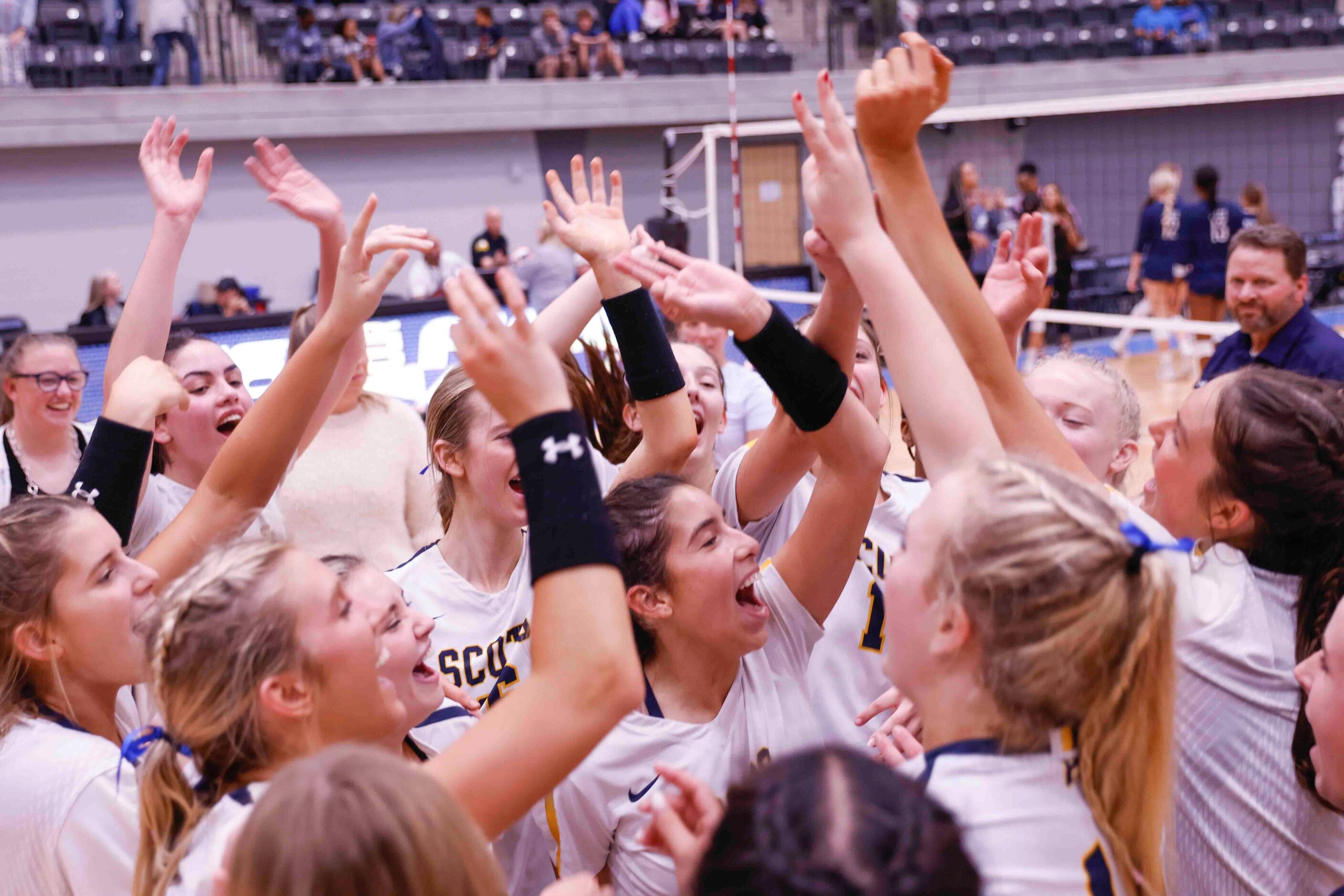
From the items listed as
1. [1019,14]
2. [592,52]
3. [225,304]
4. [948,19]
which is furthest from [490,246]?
[1019,14]

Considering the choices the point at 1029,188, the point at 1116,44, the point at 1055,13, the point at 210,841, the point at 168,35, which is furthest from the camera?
the point at 1055,13

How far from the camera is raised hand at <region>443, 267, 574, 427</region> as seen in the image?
1.44 m

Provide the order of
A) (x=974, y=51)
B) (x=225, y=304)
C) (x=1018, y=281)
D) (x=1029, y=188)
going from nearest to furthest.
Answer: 1. (x=1018, y=281)
2. (x=225, y=304)
3. (x=1029, y=188)
4. (x=974, y=51)

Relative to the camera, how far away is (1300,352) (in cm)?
472

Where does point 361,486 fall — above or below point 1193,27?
below

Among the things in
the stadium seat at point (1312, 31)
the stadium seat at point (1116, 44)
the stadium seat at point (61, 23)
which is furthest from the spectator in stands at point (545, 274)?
the stadium seat at point (1312, 31)

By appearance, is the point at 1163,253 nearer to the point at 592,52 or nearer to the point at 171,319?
the point at 592,52

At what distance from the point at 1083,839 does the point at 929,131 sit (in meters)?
16.3

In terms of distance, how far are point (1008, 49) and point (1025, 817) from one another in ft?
56.9

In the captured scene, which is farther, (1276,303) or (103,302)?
(103,302)

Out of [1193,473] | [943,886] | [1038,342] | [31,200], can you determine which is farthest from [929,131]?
[943,886]

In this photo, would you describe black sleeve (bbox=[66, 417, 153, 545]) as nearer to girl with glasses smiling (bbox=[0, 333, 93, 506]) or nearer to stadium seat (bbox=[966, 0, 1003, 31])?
girl with glasses smiling (bbox=[0, 333, 93, 506])

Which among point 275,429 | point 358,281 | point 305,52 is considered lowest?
point 275,429

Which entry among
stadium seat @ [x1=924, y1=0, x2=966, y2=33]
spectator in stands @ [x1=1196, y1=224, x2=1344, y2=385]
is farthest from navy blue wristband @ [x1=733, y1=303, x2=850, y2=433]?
stadium seat @ [x1=924, y1=0, x2=966, y2=33]
